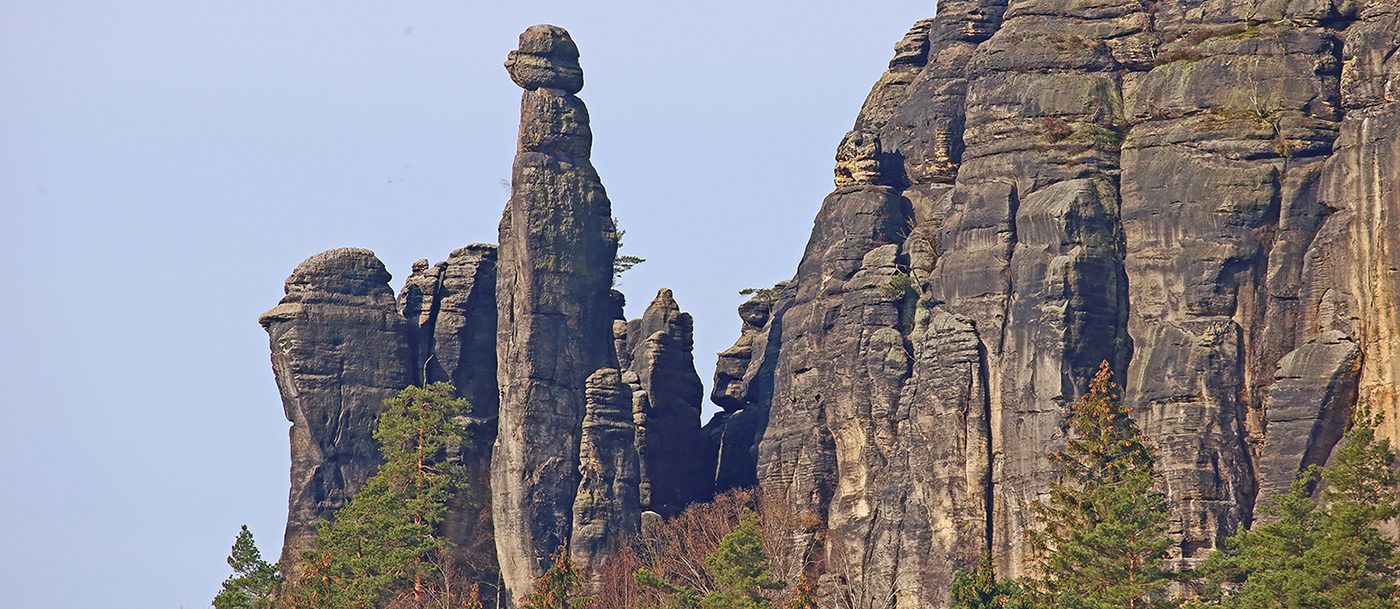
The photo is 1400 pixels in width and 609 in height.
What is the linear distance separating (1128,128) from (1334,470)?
78.6ft

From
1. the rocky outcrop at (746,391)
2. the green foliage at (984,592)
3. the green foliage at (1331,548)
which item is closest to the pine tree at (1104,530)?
the green foliage at (984,592)

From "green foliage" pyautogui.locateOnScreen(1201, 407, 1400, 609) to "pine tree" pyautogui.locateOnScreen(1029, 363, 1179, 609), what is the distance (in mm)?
2420

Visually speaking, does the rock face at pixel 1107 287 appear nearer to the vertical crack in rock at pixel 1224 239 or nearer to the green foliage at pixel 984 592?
the vertical crack in rock at pixel 1224 239

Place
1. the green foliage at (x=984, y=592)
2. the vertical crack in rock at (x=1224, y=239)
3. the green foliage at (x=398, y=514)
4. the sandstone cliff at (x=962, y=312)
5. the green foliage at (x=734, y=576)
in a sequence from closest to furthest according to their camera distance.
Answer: the green foliage at (x=984, y=592), the green foliage at (x=734, y=576), the vertical crack in rock at (x=1224, y=239), the sandstone cliff at (x=962, y=312), the green foliage at (x=398, y=514)

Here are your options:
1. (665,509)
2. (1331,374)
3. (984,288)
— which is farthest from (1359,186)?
(665,509)

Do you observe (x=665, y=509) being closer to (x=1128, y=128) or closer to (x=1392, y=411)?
(x=1128, y=128)

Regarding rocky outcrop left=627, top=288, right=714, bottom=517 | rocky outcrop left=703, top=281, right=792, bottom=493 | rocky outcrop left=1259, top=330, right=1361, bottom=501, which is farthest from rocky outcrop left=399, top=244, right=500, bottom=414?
rocky outcrop left=1259, top=330, right=1361, bottom=501

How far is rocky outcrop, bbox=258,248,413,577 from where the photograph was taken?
11481cm

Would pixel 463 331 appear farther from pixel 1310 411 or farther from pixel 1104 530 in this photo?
pixel 1104 530

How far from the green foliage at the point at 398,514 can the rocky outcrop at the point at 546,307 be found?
2436 mm

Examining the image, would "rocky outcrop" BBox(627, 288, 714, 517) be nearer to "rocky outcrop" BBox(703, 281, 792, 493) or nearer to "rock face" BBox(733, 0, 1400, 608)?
"rocky outcrop" BBox(703, 281, 792, 493)

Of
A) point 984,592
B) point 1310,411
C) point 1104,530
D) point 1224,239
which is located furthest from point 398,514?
point 1310,411

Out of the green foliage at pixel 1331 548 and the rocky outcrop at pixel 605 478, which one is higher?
the rocky outcrop at pixel 605 478

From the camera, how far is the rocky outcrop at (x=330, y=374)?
114812mm
